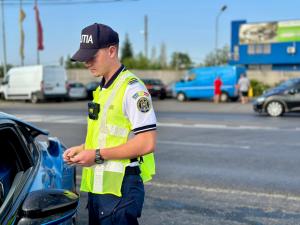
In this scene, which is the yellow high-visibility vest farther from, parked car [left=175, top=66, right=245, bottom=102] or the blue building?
the blue building

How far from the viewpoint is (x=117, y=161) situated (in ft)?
8.79

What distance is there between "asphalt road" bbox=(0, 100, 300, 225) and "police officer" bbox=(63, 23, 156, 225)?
7.90 feet

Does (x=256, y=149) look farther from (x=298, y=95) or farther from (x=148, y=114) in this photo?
(x=298, y=95)

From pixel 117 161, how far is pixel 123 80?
44cm

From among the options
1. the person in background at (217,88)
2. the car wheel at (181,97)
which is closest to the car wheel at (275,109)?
the person in background at (217,88)

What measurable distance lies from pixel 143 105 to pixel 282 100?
16.2 m

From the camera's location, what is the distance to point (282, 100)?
1814 centimetres

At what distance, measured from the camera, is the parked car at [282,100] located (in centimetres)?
1809

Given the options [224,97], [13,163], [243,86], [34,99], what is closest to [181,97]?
[224,97]

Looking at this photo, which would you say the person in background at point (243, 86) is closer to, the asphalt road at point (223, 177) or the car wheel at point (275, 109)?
the car wheel at point (275, 109)

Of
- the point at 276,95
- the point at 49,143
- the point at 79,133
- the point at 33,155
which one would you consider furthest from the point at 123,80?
the point at 276,95

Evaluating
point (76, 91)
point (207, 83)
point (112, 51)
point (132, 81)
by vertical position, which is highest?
point (112, 51)

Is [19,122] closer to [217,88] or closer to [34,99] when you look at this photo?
[217,88]

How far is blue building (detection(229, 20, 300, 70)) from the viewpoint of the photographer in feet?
152
